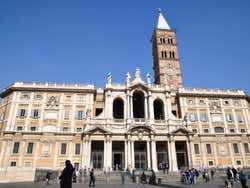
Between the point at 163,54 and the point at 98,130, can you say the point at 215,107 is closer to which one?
the point at 163,54

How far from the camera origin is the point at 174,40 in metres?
56.4

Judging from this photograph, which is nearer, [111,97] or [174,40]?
[111,97]

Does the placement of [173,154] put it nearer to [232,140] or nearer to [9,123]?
[232,140]

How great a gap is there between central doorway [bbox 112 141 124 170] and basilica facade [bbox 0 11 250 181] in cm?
17

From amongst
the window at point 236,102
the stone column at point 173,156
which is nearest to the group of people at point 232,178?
the stone column at point 173,156

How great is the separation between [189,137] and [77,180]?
2025 cm

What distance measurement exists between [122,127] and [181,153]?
11.8 m

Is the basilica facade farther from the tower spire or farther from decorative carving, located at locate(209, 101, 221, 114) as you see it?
the tower spire

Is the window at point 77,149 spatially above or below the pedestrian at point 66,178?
above

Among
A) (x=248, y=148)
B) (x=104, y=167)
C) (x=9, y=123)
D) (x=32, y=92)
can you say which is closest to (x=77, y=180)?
(x=104, y=167)

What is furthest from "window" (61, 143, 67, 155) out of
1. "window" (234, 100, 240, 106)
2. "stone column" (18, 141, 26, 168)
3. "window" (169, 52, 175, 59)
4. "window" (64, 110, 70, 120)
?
"window" (169, 52, 175, 59)

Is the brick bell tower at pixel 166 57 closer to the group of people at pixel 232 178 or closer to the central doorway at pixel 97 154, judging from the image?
the central doorway at pixel 97 154

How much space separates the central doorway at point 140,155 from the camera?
34094 millimetres

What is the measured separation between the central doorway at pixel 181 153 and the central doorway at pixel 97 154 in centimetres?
1350
